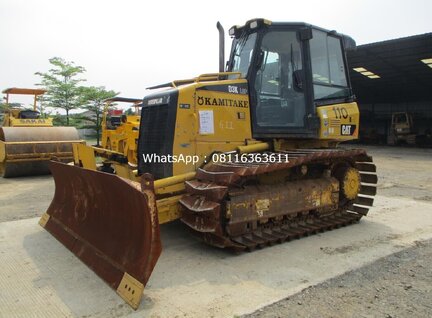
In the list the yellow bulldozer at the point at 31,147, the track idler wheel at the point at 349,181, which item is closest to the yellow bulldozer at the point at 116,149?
the yellow bulldozer at the point at 31,147

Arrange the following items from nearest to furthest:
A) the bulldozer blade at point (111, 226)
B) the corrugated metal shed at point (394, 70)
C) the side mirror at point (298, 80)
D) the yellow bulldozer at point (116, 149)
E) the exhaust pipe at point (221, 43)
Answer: the bulldozer blade at point (111, 226) → the side mirror at point (298, 80) → the exhaust pipe at point (221, 43) → the yellow bulldozer at point (116, 149) → the corrugated metal shed at point (394, 70)

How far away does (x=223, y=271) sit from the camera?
13.1ft

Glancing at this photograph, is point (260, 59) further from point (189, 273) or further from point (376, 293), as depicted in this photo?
point (376, 293)

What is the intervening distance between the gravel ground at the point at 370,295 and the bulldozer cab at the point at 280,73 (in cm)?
219

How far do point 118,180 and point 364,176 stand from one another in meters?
4.17

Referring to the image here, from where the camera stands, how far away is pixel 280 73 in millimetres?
5402

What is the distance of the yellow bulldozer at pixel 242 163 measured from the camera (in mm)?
4223

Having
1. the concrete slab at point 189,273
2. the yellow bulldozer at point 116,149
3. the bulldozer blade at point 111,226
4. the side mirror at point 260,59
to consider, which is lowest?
the concrete slab at point 189,273

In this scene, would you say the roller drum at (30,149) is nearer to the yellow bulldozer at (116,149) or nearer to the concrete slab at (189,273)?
the yellow bulldozer at (116,149)

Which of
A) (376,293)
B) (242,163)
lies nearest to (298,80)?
(242,163)

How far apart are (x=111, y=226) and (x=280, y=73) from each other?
3.05 m

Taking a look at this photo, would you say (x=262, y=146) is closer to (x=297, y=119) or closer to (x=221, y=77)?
(x=297, y=119)

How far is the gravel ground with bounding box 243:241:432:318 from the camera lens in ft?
10.2

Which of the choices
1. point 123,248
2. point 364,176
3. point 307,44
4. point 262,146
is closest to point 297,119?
point 262,146
